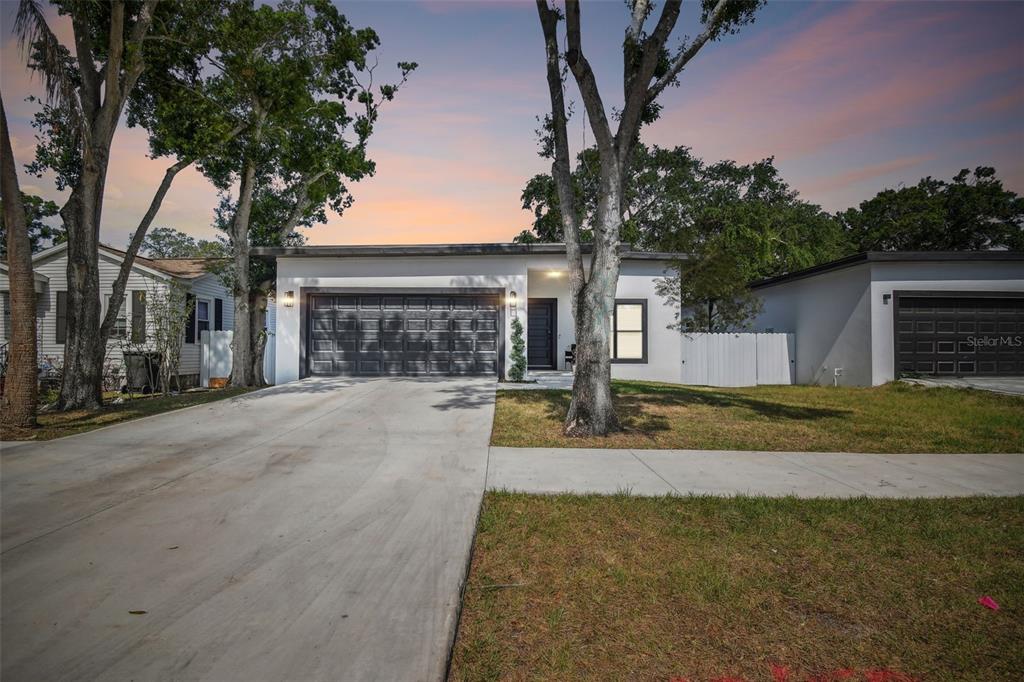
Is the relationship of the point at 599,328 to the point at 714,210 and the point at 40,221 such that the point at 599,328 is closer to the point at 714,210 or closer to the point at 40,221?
the point at 714,210

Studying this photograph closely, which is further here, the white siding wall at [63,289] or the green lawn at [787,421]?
the white siding wall at [63,289]

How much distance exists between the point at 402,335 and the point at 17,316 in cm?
778

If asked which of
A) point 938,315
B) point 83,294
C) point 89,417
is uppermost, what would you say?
point 83,294

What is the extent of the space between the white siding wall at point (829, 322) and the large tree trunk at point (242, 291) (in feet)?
55.2

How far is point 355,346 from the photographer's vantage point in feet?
44.6

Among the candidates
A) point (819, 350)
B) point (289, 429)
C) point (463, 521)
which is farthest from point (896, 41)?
point (289, 429)

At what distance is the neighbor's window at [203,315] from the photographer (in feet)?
59.7

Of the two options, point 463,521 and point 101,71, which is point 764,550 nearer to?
point 463,521

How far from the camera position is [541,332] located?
16203 mm

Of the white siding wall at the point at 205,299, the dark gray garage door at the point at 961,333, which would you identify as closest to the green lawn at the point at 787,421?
the dark gray garage door at the point at 961,333

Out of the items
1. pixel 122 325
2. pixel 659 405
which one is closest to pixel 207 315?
pixel 122 325

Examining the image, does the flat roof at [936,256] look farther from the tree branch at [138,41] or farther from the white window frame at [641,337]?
the tree branch at [138,41]

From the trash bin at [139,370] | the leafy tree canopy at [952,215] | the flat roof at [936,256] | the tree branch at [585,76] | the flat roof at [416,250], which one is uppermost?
the leafy tree canopy at [952,215]

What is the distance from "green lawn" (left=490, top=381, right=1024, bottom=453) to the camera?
6.43 m
